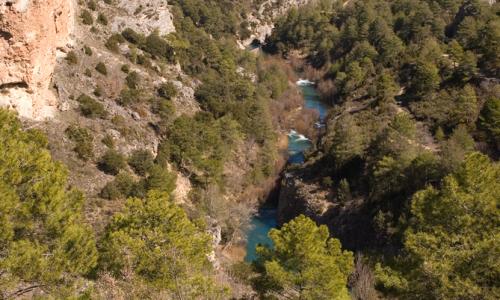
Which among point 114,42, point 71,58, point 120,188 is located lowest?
point 120,188

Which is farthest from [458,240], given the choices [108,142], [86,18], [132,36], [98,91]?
[132,36]

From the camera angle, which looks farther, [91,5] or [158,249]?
[91,5]

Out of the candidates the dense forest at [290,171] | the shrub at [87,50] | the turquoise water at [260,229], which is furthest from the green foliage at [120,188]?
the shrub at [87,50]

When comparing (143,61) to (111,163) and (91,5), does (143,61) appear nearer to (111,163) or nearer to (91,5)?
(91,5)

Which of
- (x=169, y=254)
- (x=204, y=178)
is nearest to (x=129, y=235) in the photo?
(x=169, y=254)

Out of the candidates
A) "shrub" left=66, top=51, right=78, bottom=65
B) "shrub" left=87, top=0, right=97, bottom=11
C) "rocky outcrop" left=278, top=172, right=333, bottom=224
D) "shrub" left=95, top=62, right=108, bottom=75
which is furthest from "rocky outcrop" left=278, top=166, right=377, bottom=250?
"shrub" left=87, top=0, right=97, bottom=11

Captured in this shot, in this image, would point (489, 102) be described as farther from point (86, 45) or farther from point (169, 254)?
point (86, 45)

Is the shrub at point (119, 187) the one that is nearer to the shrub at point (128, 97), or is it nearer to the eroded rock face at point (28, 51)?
the eroded rock face at point (28, 51)

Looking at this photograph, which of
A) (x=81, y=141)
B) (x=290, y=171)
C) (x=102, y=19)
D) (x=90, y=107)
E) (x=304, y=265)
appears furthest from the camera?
(x=102, y=19)
